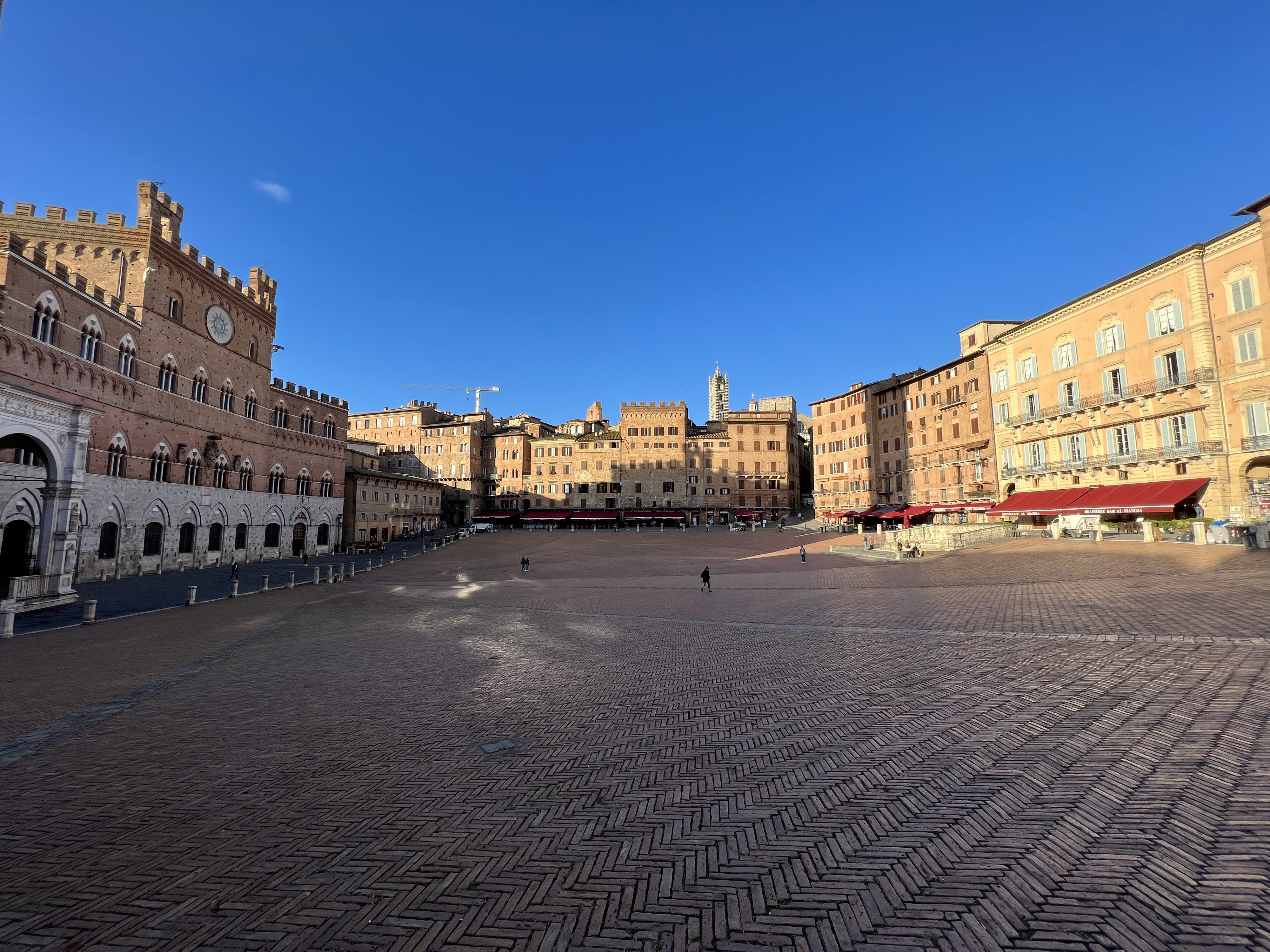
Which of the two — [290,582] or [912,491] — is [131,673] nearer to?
[290,582]

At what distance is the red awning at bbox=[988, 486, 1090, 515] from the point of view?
33938 mm

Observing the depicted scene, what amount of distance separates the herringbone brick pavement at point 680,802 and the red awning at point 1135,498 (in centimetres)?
2199

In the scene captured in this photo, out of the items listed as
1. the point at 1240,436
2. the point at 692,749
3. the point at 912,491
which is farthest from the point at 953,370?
the point at 692,749

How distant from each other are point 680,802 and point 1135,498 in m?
37.2

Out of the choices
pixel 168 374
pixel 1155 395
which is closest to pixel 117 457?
pixel 168 374

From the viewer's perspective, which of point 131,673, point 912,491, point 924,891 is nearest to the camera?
point 924,891

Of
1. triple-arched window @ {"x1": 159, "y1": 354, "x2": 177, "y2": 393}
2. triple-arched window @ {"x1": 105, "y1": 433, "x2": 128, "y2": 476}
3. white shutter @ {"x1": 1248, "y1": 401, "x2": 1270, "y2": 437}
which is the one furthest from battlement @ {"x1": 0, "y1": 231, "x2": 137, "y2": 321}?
white shutter @ {"x1": 1248, "y1": 401, "x2": 1270, "y2": 437}

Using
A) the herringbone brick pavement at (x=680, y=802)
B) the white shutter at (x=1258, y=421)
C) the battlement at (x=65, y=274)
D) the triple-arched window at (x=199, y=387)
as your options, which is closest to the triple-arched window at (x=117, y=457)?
the triple-arched window at (x=199, y=387)

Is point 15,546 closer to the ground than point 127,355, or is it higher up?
closer to the ground

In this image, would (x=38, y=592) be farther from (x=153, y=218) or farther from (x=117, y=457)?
(x=153, y=218)

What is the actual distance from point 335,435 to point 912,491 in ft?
176

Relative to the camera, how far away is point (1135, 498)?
1185 inches

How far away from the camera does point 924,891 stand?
12.6 feet

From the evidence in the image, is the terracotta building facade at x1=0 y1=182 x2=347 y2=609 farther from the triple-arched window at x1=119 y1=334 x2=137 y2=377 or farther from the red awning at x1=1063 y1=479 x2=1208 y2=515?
the red awning at x1=1063 y1=479 x2=1208 y2=515
